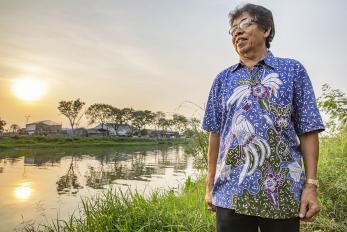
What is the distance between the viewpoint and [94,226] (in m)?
3.32

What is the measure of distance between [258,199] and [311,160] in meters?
0.27

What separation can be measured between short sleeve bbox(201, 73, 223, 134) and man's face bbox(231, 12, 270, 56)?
0.61ft

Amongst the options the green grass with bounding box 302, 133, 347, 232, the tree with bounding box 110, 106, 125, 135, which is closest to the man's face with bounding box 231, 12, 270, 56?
the green grass with bounding box 302, 133, 347, 232

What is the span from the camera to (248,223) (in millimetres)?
1402

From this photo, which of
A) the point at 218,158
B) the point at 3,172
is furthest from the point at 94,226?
the point at 3,172

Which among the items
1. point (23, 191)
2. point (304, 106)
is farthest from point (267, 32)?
point (23, 191)

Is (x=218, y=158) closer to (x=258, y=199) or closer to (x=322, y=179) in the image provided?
(x=258, y=199)

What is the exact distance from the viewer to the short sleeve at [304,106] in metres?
1.41

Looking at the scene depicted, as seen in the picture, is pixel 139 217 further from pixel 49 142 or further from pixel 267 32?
pixel 49 142

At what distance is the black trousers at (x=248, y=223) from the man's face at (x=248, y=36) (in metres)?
0.71

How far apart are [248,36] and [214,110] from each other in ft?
1.23

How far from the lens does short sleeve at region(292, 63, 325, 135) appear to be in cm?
141

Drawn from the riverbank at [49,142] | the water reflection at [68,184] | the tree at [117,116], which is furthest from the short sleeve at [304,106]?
the tree at [117,116]

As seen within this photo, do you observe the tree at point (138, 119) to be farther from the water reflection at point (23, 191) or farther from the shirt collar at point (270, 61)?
the shirt collar at point (270, 61)
